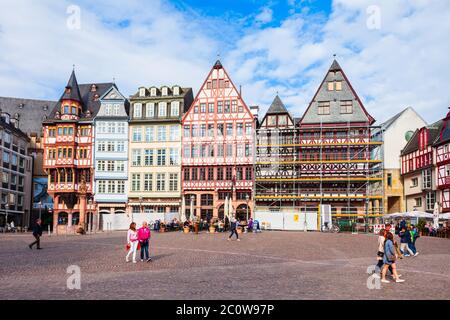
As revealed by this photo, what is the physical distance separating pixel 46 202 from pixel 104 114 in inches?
608

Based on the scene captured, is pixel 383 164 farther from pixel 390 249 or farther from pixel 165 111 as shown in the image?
pixel 390 249

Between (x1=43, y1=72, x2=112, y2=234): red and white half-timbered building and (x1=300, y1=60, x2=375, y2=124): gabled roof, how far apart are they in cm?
2578

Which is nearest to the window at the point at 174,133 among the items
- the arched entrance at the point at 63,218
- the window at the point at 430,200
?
the arched entrance at the point at 63,218

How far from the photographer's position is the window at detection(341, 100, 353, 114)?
176 feet

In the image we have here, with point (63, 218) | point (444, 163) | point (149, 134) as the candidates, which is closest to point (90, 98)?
point (149, 134)

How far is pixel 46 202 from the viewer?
208 feet

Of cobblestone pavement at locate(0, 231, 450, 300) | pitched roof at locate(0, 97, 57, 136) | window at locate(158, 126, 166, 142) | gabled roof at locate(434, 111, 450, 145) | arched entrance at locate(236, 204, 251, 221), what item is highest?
pitched roof at locate(0, 97, 57, 136)

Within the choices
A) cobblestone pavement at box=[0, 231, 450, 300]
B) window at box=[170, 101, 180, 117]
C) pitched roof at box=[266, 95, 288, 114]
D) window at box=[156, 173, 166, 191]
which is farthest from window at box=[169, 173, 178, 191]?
cobblestone pavement at box=[0, 231, 450, 300]

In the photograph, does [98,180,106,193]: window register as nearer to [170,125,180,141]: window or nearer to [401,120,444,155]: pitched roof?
[170,125,180,141]: window

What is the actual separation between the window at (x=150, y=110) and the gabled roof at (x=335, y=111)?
58.4 feet

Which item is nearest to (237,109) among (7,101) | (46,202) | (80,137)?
(80,137)

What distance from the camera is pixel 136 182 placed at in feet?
185

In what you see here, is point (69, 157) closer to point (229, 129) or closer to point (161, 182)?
point (161, 182)

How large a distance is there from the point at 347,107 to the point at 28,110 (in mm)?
44808
